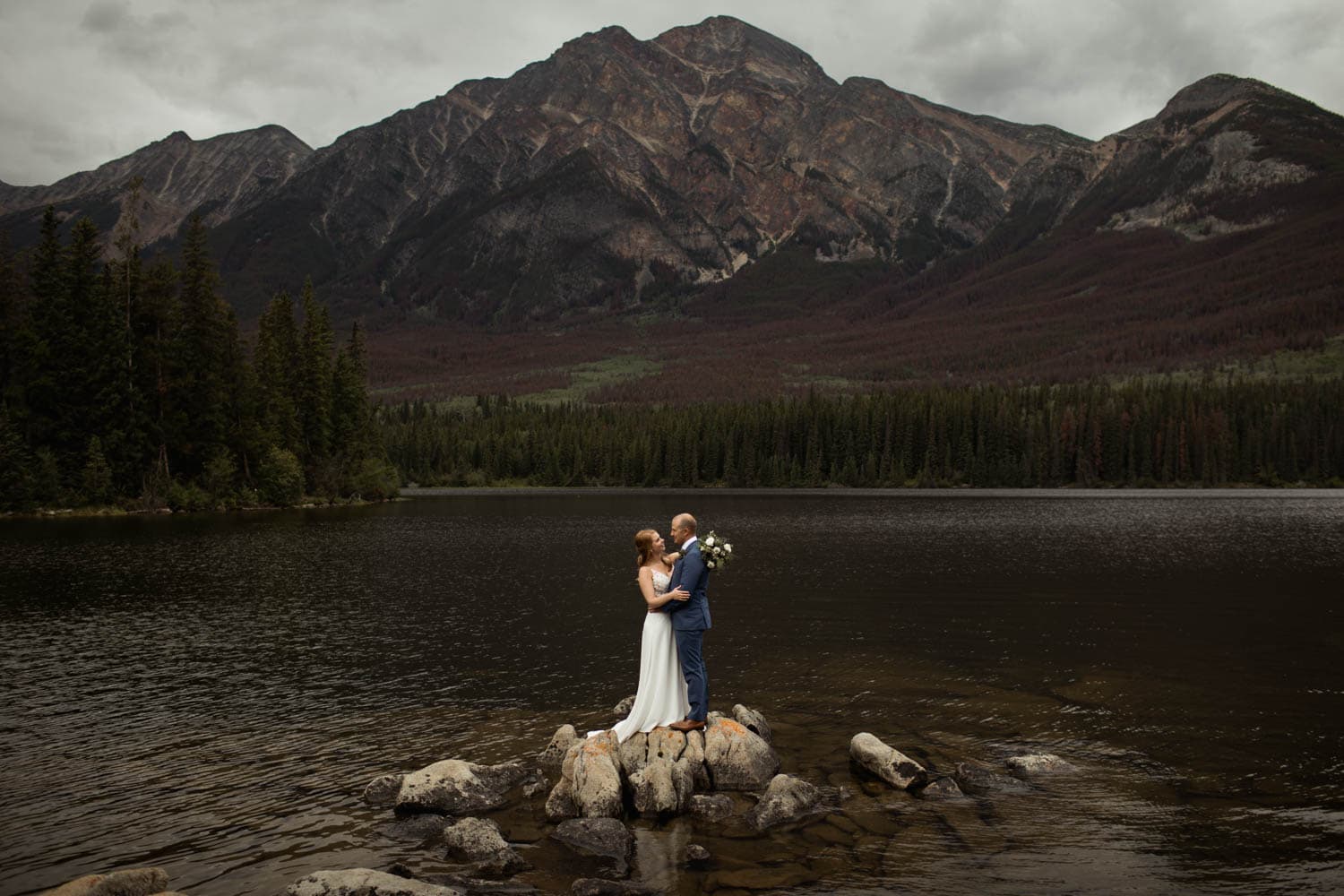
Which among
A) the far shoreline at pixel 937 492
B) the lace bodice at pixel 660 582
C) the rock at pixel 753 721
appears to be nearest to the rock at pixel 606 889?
the lace bodice at pixel 660 582

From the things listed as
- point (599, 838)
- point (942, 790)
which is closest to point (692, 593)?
point (599, 838)

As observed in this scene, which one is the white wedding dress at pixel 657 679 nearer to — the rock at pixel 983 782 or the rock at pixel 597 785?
the rock at pixel 597 785

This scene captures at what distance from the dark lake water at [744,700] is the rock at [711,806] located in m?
0.63

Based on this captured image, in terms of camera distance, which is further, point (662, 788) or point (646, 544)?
point (646, 544)

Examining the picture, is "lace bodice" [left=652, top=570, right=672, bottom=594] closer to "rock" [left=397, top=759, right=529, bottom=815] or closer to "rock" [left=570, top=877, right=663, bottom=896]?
"rock" [left=397, top=759, right=529, bottom=815]

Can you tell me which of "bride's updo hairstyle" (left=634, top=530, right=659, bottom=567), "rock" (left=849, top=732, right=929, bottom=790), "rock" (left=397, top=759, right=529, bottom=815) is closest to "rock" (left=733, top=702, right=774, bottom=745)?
"rock" (left=849, top=732, right=929, bottom=790)

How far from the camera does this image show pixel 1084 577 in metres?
52.4

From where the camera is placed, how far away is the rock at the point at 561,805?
54.0ft

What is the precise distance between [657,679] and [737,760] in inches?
94.7

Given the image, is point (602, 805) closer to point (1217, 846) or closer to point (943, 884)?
point (943, 884)

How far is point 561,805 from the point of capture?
1655cm

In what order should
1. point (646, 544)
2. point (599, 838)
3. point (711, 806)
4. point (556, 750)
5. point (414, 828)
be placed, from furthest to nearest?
point (556, 750) → point (646, 544) → point (711, 806) → point (414, 828) → point (599, 838)

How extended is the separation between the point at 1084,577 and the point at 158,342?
97.1 m

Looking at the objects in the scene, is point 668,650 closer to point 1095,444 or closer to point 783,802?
point 783,802
